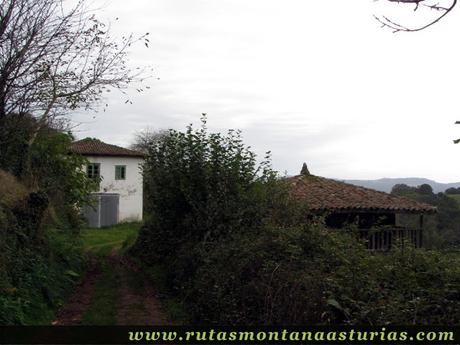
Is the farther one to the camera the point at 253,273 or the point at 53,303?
the point at 53,303

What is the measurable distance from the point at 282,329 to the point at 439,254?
2.80 meters

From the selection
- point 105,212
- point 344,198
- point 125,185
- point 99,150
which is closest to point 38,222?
point 344,198

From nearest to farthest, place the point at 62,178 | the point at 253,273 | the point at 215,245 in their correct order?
the point at 253,273 → the point at 215,245 → the point at 62,178

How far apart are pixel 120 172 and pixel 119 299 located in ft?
89.0

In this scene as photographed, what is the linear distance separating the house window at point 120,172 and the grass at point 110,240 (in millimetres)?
3852

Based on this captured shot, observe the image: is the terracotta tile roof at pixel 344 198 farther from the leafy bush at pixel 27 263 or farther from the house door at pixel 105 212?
the house door at pixel 105 212

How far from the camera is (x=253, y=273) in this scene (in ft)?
28.7

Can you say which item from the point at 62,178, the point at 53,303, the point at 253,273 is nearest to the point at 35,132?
the point at 62,178

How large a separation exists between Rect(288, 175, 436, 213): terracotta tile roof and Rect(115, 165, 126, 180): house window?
19.3m

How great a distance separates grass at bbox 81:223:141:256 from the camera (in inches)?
828

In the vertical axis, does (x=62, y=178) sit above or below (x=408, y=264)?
above

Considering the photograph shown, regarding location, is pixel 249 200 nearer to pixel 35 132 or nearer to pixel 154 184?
pixel 154 184

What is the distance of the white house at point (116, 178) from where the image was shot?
36.3 metres

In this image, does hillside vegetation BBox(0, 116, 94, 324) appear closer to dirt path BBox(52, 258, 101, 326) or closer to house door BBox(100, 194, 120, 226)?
dirt path BBox(52, 258, 101, 326)
